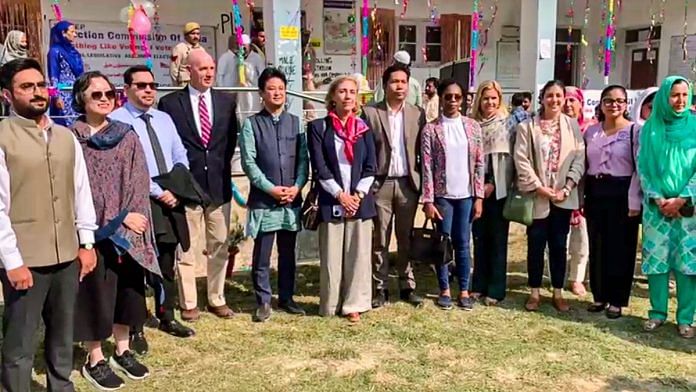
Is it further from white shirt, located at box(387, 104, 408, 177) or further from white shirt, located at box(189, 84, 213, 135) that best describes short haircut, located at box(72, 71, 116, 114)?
white shirt, located at box(387, 104, 408, 177)

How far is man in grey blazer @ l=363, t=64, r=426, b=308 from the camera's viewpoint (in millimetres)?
4590

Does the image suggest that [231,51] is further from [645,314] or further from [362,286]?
[645,314]

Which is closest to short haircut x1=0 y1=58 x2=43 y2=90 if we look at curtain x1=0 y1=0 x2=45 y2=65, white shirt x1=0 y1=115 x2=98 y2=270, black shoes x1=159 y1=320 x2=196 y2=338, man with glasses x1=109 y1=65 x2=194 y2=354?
white shirt x1=0 y1=115 x2=98 y2=270

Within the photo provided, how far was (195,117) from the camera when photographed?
14.1ft

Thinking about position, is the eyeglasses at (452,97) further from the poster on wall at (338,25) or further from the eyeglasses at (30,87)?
the poster on wall at (338,25)

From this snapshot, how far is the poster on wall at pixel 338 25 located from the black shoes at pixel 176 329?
27.2 feet

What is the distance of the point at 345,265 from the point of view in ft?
15.0

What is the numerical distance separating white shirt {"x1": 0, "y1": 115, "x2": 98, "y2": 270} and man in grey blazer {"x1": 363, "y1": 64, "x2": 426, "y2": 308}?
2.10 metres

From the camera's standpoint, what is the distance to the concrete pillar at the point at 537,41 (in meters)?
10.1

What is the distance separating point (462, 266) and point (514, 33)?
9.58 m

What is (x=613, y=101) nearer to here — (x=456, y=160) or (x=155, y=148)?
(x=456, y=160)

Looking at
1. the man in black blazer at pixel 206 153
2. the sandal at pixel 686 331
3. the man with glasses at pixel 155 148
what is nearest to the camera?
the man with glasses at pixel 155 148

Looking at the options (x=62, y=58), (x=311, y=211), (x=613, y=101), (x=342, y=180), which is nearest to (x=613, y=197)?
(x=613, y=101)

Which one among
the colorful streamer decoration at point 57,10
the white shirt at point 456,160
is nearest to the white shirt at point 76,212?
the white shirt at point 456,160
